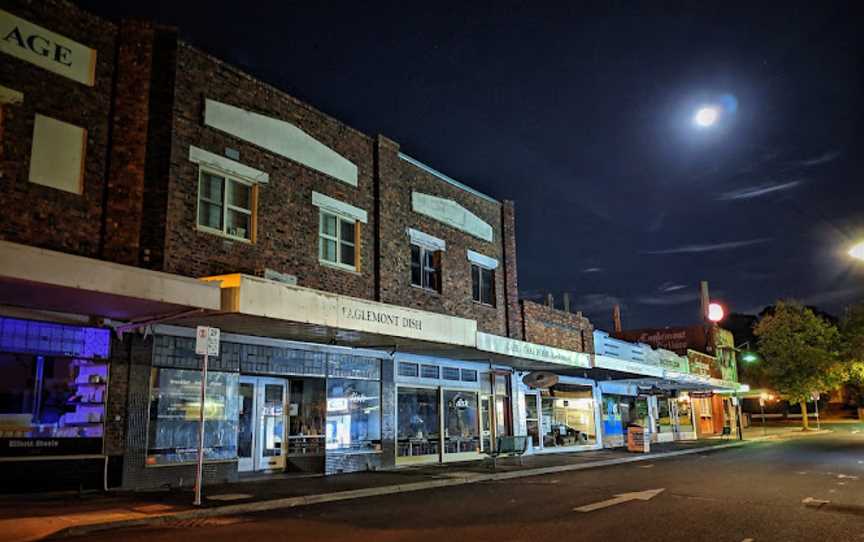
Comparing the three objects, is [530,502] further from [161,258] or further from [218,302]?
[161,258]

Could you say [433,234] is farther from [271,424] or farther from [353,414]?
[271,424]

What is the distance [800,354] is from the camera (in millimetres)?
51594

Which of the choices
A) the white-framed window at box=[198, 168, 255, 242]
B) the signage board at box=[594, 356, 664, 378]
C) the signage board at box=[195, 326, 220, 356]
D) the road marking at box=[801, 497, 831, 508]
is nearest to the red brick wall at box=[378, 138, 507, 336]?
the signage board at box=[594, 356, 664, 378]

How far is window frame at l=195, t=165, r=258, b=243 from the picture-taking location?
14.5 m

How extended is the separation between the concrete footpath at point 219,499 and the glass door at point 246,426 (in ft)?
2.68

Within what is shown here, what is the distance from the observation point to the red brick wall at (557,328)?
26.1m

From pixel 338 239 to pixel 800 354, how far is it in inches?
1776

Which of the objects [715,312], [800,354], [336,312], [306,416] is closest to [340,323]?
[336,312]

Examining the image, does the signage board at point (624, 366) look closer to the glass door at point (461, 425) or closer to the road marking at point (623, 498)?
the glass door at point (461, 425)

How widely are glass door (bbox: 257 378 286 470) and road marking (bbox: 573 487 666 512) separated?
316 inches

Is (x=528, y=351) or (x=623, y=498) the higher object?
(x=528, y=351)

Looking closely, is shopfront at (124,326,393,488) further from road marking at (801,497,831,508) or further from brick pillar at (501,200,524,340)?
road marking at (801,497,831,508)

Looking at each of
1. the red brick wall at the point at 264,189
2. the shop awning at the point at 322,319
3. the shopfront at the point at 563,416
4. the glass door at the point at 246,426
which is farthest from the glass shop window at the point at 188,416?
the shopfront at the point at 563,416

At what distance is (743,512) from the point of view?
1155 centimetres
